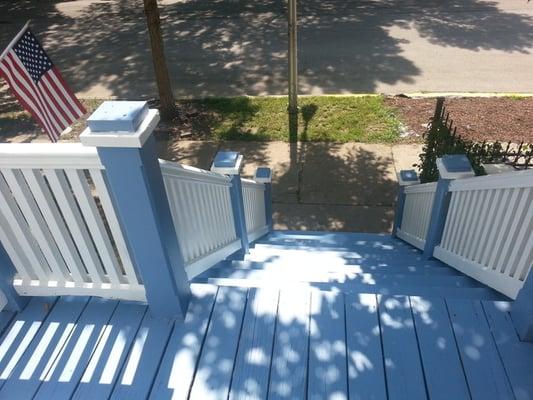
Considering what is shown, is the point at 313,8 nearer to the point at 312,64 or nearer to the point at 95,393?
the point at 312,64

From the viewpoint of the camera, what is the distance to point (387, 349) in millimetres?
2928

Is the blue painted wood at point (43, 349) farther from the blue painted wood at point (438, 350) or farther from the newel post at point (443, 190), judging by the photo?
the newel post at point (443, 190)

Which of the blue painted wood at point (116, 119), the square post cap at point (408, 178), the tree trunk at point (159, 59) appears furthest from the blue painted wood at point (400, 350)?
the tree trunk at point (159, 59)

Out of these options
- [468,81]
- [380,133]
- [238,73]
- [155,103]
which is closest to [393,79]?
[468,81]

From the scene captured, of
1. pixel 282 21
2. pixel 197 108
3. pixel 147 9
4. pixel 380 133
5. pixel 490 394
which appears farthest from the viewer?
pixel 282 21

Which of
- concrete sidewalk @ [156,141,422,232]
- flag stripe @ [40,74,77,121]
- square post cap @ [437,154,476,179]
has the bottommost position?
concrete sidewalk @ [156,141,422,232]

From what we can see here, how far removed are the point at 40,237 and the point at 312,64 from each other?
32.2 feet

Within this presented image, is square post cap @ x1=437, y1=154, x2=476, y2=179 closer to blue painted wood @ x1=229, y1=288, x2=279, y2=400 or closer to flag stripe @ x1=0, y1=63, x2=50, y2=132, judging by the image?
blue painted wood @ x1=229, y1=288, x2=279, y2=400

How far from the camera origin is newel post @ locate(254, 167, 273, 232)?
19.7 feet

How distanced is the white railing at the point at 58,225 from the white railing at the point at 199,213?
448 millimetres

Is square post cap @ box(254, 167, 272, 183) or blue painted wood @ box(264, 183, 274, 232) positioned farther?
blue painted wood @ box(264, 183, 274, 232)

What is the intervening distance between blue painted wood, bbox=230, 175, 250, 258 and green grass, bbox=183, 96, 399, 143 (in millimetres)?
4054

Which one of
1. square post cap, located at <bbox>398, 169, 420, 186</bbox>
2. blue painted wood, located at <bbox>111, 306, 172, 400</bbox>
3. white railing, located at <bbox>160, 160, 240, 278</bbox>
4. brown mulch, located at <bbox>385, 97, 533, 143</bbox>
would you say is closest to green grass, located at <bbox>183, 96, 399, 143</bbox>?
brown mulch, located at <bbox>385, 97, 533, 143</bbox>

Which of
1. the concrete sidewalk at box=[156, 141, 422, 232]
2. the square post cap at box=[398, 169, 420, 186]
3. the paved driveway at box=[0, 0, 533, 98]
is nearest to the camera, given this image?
the square post cap at box=[398, 169, 420, 186]
